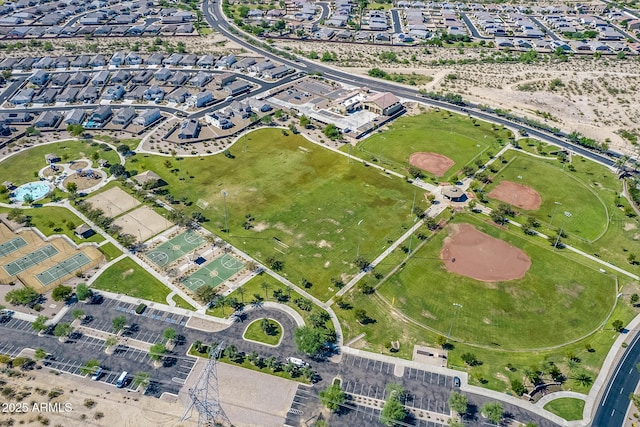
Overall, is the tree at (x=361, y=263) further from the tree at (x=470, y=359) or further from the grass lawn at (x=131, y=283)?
the grass lawn at (x=131, y=283)

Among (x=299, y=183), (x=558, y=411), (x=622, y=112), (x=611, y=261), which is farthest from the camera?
(x=622, y=112)

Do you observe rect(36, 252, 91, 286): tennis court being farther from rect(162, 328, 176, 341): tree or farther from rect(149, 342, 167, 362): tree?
rect(149, 342, 167, 362): tree

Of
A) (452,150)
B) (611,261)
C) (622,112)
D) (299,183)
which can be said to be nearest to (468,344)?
(611,261)

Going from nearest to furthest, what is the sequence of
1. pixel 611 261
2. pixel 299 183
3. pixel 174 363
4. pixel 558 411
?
1. pixel 558 411
2. pixel 174 363
3. pixel 611 261
4. pixel 299 183

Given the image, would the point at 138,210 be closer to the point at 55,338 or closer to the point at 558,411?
the point at 55,338

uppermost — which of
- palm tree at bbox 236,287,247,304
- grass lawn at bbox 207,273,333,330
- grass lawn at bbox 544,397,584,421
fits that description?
palm tree at bbox 236,287,247,304

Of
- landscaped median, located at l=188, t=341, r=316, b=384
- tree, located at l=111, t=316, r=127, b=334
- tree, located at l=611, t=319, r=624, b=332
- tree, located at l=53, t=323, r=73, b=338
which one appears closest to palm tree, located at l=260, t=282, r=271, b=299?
landscaped median, located at l=188, t=341, r=316, b=384

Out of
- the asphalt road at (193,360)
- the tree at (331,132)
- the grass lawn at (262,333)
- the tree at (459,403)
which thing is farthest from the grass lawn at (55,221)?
the tree at (459,403)
